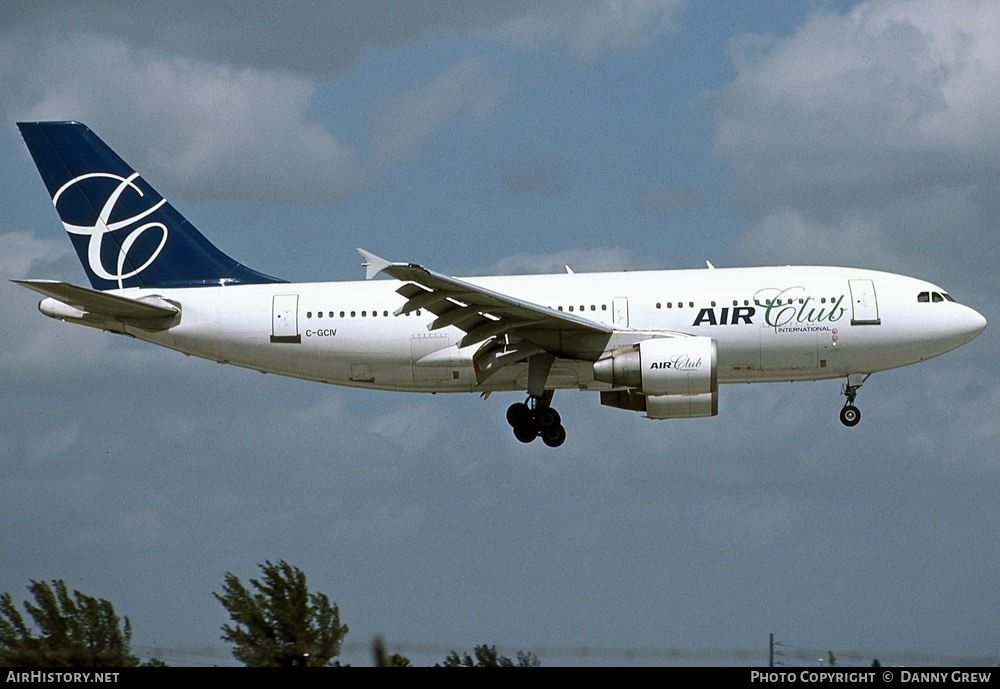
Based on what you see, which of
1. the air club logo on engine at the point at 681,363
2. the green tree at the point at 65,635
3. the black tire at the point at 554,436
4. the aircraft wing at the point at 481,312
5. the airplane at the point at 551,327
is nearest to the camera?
the green tree at the point at 65,635

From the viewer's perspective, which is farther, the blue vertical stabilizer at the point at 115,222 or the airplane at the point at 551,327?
the blue vertical stabilizer at the point at 115,222

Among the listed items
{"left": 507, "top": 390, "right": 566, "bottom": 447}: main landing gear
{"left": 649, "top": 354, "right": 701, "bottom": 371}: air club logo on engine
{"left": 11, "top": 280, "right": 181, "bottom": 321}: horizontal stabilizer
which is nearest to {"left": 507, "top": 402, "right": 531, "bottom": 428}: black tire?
{"left": 507, "top": 390, "right": 566, "bottom": 447}: main landing gear

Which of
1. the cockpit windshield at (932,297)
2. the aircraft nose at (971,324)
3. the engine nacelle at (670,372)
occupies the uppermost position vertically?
the cockpit windshield at (932,297)

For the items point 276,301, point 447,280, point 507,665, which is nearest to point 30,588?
point 507,665

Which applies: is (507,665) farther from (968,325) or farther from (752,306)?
(968,325)

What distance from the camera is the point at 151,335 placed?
119 feet

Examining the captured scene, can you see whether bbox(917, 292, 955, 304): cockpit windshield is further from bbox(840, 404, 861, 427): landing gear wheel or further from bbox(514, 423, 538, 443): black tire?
bbox(514, 423, 538, 443): black tire

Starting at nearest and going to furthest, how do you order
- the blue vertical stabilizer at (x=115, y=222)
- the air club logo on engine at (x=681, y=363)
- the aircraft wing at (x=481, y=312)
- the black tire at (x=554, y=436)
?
1. the aircraft wing at (x=481, y=312)
2. the air club logo on engine at (x=681, y=363)
3. the black tire at (x=554, y=436)
4. the blue vertical stabilizer at (x=115, y=222)

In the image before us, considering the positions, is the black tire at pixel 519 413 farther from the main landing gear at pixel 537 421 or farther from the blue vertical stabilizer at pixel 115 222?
the blue vertical stabilizer at pixel 115 222

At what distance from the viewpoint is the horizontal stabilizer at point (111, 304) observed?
34.2 metres

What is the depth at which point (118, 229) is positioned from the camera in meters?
39.2

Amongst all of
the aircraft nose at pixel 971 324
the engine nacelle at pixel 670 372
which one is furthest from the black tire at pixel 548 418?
the aircraft nose at pixel 971 324

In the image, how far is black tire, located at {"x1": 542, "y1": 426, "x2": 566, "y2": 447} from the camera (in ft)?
118

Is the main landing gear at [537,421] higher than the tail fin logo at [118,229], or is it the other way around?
the tail fin logo at [118,229]
